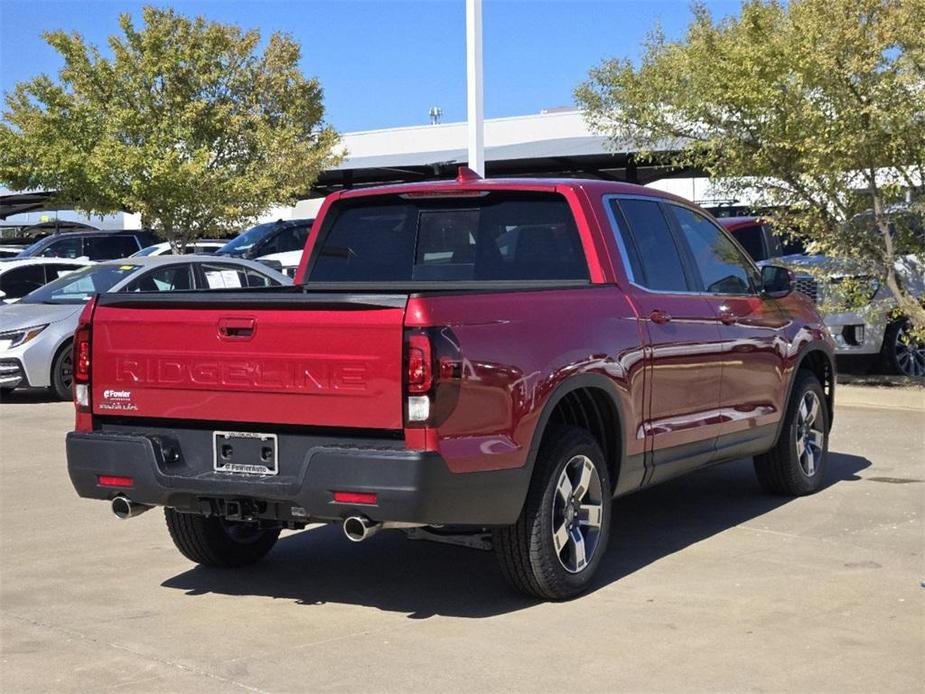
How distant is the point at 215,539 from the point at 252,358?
1.50 meters

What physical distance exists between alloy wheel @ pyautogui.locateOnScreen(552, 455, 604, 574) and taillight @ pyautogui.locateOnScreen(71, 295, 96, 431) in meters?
2.19

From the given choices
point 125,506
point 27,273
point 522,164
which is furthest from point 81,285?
point 522,164

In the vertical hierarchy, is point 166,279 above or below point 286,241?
below

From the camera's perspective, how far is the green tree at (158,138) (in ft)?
84.5

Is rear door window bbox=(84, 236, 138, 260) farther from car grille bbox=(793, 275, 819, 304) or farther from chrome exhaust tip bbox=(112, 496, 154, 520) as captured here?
chrome exhaust tip bbox=(112, 496, 154, 520)

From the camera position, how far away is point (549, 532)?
618cm

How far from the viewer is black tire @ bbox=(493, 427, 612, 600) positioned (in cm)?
614

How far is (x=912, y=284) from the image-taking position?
15.0 metres

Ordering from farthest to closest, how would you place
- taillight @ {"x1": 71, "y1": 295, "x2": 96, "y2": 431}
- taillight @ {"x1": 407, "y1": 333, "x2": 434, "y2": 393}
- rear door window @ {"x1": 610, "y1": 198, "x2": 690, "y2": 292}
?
1. rear door window @ {"x1": 610, "y1": 198, "x2": 690, "y2": 292}
2. taillight @ {"x1": 71, "y1": 295, "x2": 96, "y2": 431}
3. taillight @ {"x1": 407, "y1": 333, "x2": 434, "y2": 393}


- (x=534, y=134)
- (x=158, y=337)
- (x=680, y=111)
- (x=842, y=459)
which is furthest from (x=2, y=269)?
(x=534, y=134)

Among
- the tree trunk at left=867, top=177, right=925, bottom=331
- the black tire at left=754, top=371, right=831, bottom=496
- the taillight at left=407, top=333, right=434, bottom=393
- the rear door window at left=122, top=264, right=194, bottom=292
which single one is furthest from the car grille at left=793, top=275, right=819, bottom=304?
the taillight at left=407, top=333, right=434, bottom=393

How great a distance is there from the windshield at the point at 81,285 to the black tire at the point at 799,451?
334 inches

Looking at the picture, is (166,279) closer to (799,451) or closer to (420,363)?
(799,451)

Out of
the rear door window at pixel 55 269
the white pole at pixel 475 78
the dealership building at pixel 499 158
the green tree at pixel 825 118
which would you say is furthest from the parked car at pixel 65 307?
the dealership building at pixel 499 158
